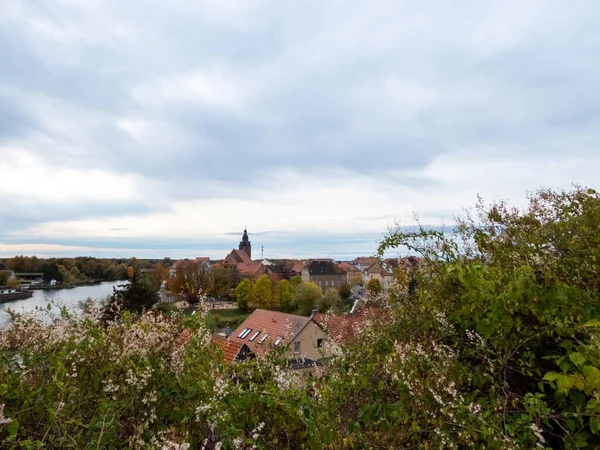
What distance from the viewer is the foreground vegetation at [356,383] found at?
1668 mm

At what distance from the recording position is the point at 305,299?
1518 inches

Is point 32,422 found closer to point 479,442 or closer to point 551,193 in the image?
point 479,442

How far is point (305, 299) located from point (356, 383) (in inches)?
1454

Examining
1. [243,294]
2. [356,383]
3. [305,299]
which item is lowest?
[305,299]

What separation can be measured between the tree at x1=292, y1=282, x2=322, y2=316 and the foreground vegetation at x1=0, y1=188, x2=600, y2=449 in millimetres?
35388

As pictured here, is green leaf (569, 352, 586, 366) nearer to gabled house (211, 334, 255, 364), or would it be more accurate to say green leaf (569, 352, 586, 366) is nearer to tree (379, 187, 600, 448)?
tree (379, 187, 600, 448)

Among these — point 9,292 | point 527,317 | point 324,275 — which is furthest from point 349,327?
point 324,275

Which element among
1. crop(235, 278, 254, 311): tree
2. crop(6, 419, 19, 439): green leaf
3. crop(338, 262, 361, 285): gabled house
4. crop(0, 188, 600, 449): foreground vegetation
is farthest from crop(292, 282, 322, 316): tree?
crop(6, 419, 19, 439): green leaf

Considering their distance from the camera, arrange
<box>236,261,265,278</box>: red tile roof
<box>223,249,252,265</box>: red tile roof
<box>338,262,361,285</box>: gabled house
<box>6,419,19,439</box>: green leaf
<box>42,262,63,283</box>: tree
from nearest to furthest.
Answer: <box>6,419,19,439</box>: green leaf
<box>42,262,63,283</box>: tree
<box>338,262,361,285</box>: gabled house
<box>236,261,265,278</box>: red tile roof
<box>223,249,252,265</box>: red tile roof

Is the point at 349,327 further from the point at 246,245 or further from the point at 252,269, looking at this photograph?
the point at 246,245

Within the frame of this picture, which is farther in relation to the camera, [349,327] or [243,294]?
[243,294]

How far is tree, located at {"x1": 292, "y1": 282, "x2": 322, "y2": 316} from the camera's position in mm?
37688

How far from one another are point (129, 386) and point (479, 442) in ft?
6.16

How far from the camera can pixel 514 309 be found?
207 cm
